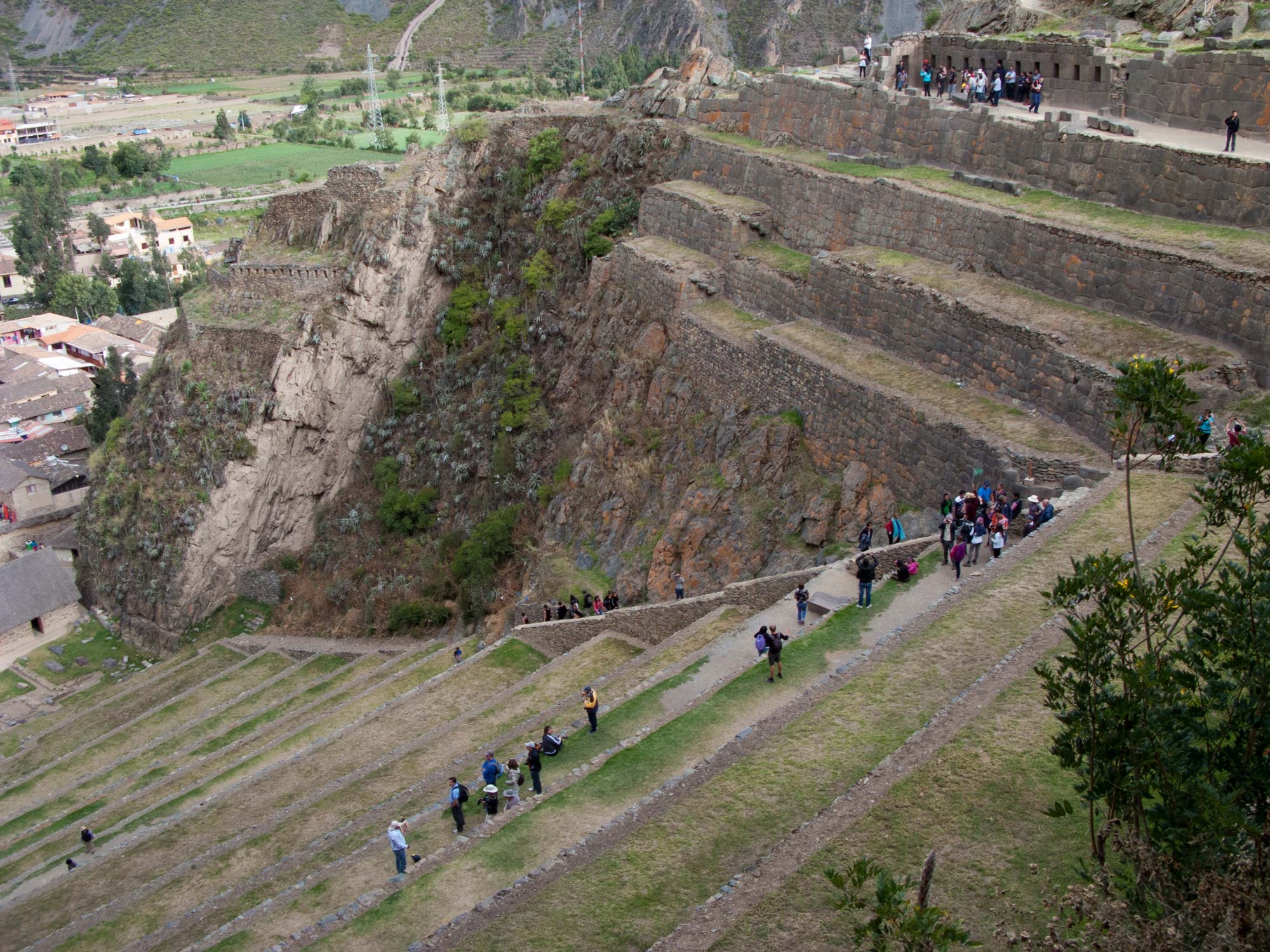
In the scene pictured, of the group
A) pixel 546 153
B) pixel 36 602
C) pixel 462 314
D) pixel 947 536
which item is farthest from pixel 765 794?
pixel 36 602

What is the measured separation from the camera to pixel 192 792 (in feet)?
72.7

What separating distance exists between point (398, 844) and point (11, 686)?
83.0 ft

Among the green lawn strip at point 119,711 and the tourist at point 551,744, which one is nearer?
the tourist at point 551,744

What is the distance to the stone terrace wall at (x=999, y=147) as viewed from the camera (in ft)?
64.3

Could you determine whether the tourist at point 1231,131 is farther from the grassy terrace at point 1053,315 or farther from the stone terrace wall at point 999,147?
the grassy terrace at point 1053,315

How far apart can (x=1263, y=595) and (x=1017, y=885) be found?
11.6 feet

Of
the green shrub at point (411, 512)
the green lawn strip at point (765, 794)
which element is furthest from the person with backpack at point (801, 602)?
the green shrub at point (411, 512)

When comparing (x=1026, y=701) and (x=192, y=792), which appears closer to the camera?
(x=1026, y=701)

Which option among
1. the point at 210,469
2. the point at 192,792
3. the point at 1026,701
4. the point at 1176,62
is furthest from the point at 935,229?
the point at 210,469

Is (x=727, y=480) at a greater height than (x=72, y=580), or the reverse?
(x=727, y=480)

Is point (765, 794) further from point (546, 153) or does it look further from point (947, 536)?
point (546, 153)

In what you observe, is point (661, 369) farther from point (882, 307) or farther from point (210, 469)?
point (210, 469)

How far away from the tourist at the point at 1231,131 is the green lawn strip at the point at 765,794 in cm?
795

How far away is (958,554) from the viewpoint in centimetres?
1716
